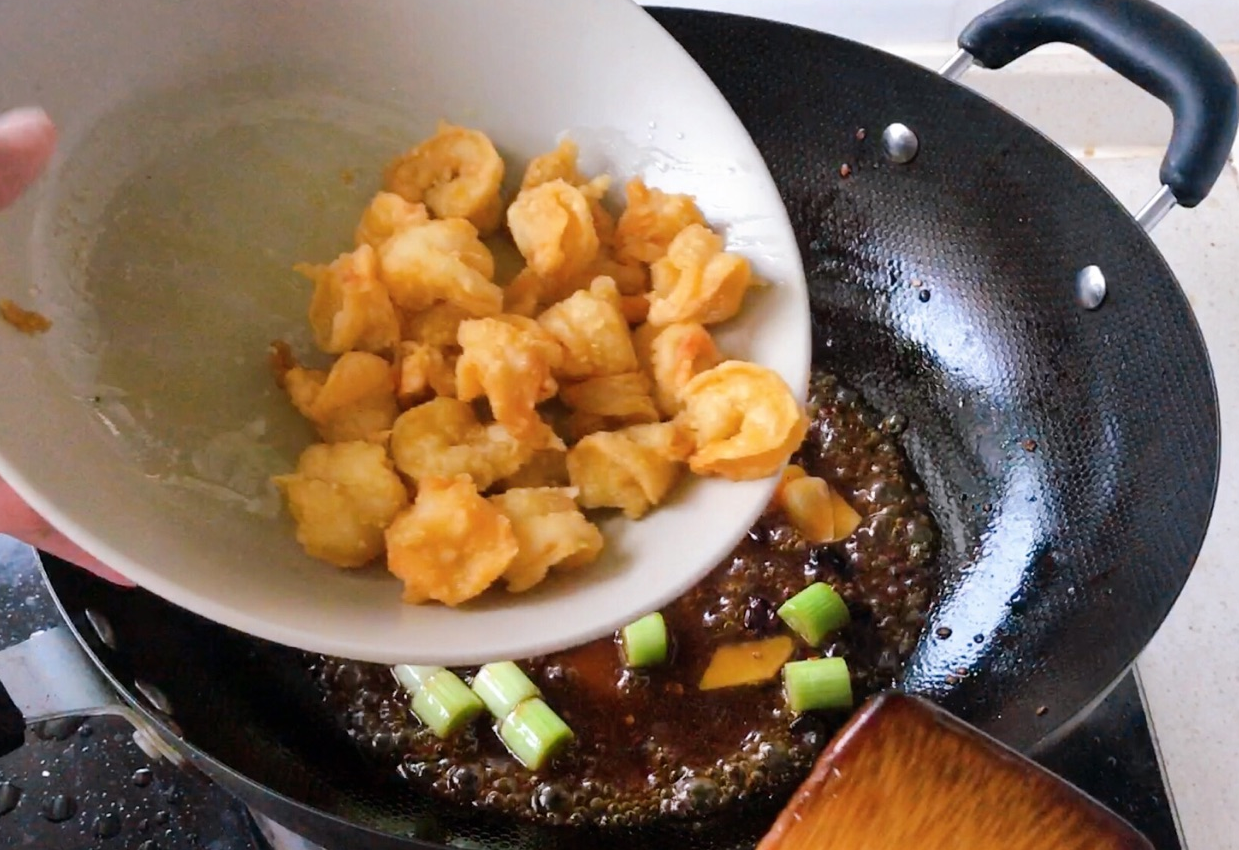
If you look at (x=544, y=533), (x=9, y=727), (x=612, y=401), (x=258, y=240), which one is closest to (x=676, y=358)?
(x=612, y=401)

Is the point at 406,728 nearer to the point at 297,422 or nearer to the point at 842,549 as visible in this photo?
the point at 297,422

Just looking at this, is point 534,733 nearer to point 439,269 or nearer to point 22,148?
point 439,269

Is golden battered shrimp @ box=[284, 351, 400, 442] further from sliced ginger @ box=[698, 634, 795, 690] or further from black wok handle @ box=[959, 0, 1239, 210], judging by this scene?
black wok handle @ box=[959, 0, 1239, 210]

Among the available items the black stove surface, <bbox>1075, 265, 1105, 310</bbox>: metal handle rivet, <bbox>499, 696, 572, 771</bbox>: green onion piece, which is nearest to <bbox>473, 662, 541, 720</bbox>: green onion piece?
<bbox>499, 696, 572, 771</bbox>: green onion piece

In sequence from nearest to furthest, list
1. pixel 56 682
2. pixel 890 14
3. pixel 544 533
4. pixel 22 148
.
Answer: pixel 22 148
pixel 544 533
pixel 56 682
pixel 890 14

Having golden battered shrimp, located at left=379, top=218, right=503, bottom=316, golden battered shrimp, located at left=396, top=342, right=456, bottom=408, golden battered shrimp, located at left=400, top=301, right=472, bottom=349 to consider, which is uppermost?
golden battered shrimp, located at left=379, top=218, right=503, bottom=316

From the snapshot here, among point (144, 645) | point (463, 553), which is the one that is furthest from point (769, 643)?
point (144, 645)

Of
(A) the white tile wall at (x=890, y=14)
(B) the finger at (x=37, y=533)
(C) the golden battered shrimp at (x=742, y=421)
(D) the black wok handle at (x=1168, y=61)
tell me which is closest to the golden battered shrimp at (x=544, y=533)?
(C) the golden battered shrimp at (x=742, y=421)
